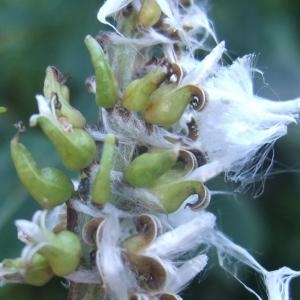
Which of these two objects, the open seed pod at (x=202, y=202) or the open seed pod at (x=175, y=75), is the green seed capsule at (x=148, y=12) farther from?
the open seed pod at (x=202, y=202)

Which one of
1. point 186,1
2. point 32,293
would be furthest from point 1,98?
point 186,1

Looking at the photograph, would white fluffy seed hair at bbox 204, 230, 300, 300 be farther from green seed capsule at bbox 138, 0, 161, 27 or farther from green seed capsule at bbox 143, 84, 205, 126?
green seed capsule at bbox 138, 0, 161, 27

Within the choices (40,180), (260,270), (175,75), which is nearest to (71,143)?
(40,180)

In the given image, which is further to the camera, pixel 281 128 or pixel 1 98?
pixel 1 98

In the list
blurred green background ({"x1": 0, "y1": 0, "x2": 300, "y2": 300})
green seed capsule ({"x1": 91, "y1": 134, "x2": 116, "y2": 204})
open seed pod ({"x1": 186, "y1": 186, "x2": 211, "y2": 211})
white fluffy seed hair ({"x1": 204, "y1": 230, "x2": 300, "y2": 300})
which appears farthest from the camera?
blurred green background ({"x1": 0, "y1": 0, "x2": 300, "y2": 300})

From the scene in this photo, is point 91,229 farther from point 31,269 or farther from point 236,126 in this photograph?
point 236,126

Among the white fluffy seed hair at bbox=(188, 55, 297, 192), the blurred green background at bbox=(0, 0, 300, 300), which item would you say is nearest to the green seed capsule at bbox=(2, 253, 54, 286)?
the white fluffy seed hair at bbox=(188, 55, 297, 192)

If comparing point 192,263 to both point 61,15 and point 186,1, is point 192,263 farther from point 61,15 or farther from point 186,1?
point 61,15
